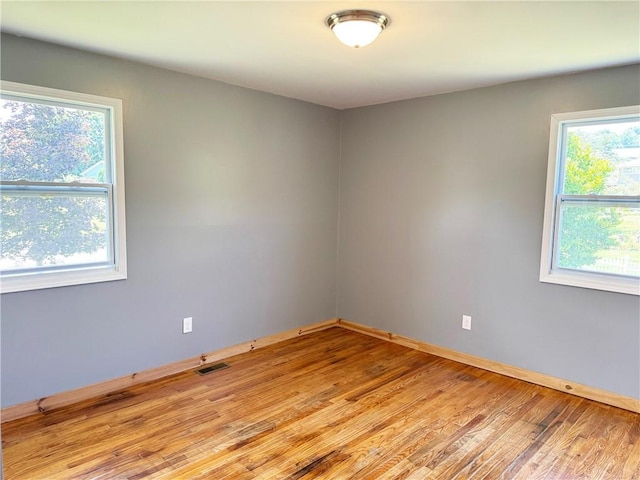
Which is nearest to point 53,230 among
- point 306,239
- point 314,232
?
point 306,239

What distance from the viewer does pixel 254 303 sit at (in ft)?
13.1

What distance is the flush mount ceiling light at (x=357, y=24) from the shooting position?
6.94 feet

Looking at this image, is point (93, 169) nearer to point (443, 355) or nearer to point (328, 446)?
point (328, 446)

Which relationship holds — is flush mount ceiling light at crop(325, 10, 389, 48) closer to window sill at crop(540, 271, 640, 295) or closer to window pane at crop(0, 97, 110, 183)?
window pane at crop(0, 97, 110, 183)

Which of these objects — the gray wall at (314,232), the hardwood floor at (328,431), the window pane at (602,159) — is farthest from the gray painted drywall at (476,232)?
the hardwood floor at (328,431)

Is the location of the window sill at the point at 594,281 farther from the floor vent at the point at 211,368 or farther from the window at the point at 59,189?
the window at the point at 59,189

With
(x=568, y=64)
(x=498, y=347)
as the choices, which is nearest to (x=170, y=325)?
(x=498, y=347)

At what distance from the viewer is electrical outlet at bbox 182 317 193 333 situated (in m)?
3.50

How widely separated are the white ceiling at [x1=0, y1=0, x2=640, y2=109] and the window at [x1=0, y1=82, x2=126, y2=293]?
434 mm

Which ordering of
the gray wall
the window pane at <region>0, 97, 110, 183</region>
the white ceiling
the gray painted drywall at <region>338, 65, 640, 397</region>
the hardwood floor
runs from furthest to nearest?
the gray painted drywall at <region>338, 65, 640, 397</region> → the gray wall → the window pane at <region>0, 97, 110, 183</region> → the hardwood floor → the white ceiling

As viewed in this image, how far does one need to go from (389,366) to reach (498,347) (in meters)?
0.91

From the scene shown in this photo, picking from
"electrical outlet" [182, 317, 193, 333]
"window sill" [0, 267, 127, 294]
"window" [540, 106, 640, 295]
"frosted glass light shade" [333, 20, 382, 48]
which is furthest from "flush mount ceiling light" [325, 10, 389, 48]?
"electrical outlet" [182, 317, 193, 333]

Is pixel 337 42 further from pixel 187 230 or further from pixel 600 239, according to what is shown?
pixel 600 239

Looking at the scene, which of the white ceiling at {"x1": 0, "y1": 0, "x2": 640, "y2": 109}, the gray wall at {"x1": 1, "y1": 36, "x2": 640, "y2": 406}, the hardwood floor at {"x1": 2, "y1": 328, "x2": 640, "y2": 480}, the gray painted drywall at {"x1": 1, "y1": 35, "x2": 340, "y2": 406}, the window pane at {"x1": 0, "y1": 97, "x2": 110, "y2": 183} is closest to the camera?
the white ceiling at {"x1": 0, "y1": 0, "x2": 640, "y2": 109}
